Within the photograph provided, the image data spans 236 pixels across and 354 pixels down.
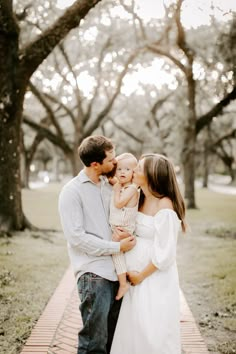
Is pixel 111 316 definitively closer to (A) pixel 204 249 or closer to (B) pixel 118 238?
(B) pixel 118 238

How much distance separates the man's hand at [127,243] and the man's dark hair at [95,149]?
25.0 inches

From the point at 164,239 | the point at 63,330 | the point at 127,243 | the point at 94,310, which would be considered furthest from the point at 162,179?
the point at 63,330

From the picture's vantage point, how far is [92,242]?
344 centimetres

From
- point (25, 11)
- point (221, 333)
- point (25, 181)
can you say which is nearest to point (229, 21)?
point (25, 11)

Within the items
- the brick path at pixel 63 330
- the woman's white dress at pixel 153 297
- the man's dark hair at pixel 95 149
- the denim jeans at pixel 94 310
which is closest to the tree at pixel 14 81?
the brick path at pixel 63 330

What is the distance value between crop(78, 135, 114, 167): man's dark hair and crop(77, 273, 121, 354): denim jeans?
879mm

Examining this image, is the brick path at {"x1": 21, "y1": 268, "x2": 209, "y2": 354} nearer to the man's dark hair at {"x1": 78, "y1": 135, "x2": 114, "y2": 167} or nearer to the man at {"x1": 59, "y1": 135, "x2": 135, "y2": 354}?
the man at {"x1": 59, "y1": 135, "x2": 135, "y2": 354}

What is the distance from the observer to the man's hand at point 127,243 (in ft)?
11.6

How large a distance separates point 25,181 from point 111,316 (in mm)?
34998

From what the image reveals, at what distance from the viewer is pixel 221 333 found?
17.5 ft

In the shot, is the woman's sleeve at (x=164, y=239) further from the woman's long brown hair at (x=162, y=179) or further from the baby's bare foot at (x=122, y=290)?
the baby's bare foot at (x=122, y=290)

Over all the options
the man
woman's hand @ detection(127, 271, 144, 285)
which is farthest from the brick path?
woman's hand @ detection(127, 271, 144, 285)

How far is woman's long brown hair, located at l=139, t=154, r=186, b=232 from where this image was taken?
3.71 meters

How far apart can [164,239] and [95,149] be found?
881 mm
